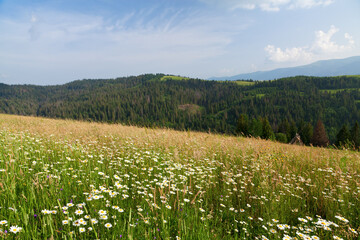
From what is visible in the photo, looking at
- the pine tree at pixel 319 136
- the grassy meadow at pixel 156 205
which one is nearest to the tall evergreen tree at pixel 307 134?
the pine tree at pixel 319 136

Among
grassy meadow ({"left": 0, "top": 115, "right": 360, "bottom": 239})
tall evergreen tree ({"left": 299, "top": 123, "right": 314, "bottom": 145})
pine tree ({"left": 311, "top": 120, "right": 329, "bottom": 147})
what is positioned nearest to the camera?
grassy meadow ({"left": 0, "top": 115, "right": 360, "bottom": 239})

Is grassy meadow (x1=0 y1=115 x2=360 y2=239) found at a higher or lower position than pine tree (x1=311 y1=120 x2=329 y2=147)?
higher

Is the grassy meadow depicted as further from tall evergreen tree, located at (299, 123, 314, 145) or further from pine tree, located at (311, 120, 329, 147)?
tall evergreen tree, located at (299, 123, 314, 145)

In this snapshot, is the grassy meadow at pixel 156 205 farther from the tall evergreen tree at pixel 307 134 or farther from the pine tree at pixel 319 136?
the tall evergreen tree at pixel 307 134

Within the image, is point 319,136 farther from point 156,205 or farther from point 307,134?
point 156,205

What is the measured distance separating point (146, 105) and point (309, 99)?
15476 centimetres

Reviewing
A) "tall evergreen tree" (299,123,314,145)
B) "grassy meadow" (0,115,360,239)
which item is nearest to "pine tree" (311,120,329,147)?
"tall evergreen tree" (299,123,314,145)

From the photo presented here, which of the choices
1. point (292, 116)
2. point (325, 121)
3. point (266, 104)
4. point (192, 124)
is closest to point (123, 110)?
point (192, 124)

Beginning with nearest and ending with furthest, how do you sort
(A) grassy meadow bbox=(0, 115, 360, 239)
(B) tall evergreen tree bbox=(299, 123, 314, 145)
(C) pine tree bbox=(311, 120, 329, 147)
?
(A) grassy meadow bbox=(0, 115, 360, 239) < (C) pine tree bbox=(311, 120, 329, 147) < (B) tall evergreen tree bbox=(299, 123, 314, 145)

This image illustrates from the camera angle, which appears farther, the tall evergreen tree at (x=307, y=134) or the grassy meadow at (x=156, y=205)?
the tall evergreen tree at (x=307, y=134)

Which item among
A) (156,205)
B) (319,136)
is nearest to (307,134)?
(319,136)

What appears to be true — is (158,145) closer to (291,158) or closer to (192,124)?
(291,158)

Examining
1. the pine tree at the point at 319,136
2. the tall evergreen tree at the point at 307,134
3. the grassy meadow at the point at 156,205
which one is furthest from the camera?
the tall evergreen tree at the point at 307,134

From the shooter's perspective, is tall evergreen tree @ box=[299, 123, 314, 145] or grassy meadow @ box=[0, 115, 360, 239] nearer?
grassy meadow @ box=[0, 115, 360, 239]
